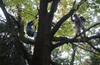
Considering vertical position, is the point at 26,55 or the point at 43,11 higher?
the point at 43,11

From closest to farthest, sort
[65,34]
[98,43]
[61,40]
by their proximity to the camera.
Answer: [61,40], [98,43], [65,34]

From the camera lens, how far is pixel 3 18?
10164mm

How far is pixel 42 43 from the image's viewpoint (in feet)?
30.8

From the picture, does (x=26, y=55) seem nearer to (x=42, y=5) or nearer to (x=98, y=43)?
(x=42, y=5)

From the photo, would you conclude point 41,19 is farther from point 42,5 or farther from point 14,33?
point 14,33

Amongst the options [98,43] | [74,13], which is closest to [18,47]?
[74,13]

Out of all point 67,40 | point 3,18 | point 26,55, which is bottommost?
point 26,55

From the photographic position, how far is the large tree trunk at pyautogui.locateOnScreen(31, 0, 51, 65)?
30.4ft

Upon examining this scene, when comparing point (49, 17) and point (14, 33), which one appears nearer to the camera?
point (14, 33)

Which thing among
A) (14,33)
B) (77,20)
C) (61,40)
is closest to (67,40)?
(61,40)

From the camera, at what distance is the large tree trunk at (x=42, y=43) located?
927 cm

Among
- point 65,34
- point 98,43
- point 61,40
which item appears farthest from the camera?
point 65,34

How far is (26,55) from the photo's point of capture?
970cm

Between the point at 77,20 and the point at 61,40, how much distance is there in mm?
1180
